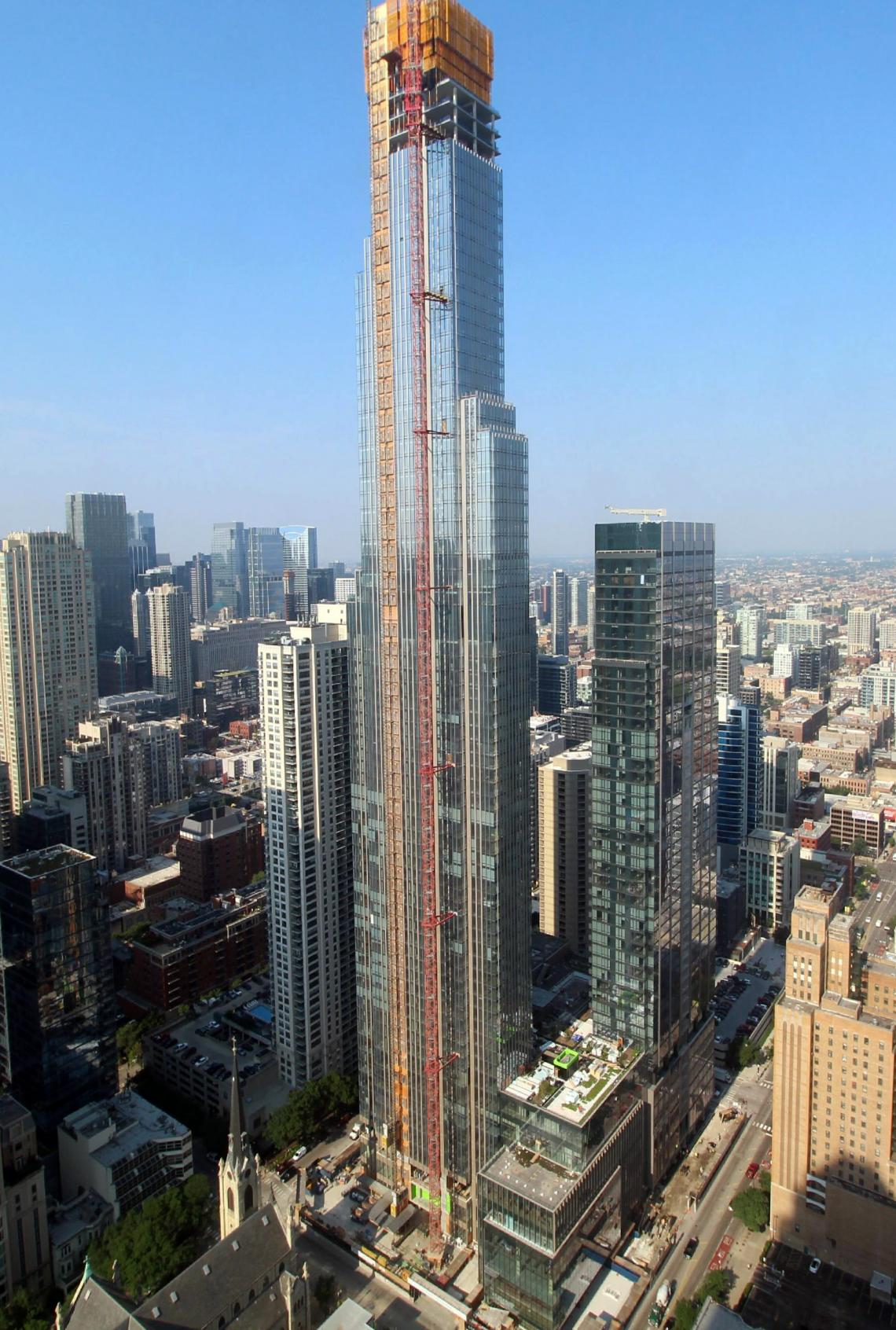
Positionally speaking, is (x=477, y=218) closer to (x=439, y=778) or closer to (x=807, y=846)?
(x=439, y=778)

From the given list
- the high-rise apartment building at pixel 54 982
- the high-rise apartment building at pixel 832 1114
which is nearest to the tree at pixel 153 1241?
the high-rise apartment building at pixel 54 982

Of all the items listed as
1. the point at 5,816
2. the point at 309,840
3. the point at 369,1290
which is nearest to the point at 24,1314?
the point at 369,1290

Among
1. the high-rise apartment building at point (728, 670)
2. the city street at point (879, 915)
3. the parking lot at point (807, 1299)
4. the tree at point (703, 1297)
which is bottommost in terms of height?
the parking lot at point (807, 1299)

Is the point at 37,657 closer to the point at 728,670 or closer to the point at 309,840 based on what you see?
the point at 309,840

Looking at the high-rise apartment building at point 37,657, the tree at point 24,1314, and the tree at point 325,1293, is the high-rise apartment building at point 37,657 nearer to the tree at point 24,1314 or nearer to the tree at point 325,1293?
the tree at point 24,1314

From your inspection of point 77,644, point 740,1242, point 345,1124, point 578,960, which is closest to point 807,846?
point 578,960

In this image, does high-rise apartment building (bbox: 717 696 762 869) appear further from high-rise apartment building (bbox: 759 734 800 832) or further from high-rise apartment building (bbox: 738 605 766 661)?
high-rise apartment building (bbox: 738 605 766 661)
